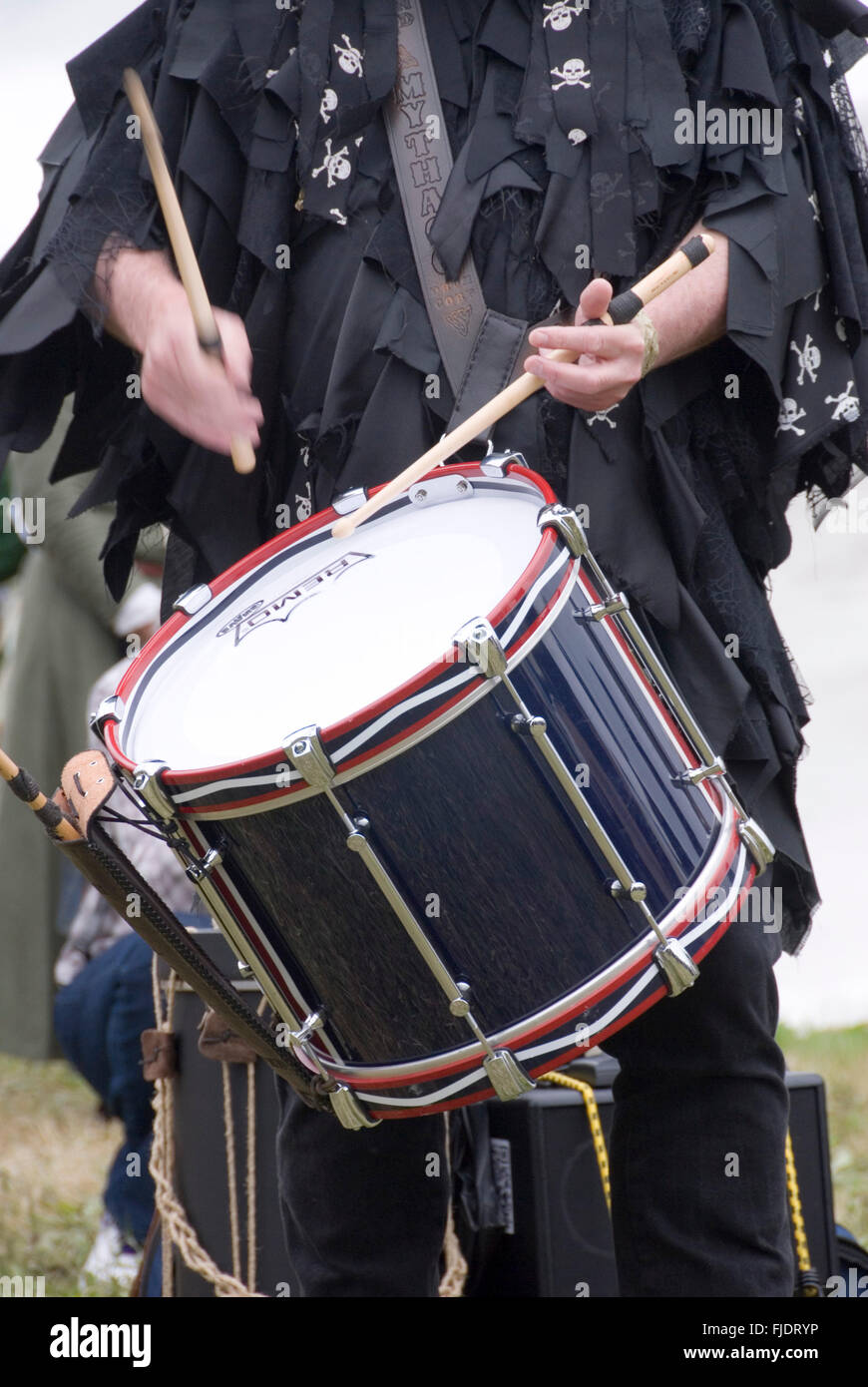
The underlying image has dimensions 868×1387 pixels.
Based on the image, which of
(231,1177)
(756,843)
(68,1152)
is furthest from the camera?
(68,1152)

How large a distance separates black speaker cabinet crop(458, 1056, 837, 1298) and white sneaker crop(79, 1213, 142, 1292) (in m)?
0.86

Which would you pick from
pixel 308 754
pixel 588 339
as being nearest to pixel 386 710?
pixel 308 754

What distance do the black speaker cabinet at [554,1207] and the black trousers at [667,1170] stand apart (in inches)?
19.2

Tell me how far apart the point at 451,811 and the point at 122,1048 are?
1.64 meters

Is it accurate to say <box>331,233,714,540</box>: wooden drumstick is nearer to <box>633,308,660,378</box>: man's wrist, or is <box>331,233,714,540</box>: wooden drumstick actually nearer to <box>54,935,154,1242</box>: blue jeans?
<box>633,308,660,378</box>: man's wrist

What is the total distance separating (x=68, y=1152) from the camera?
12.7ft

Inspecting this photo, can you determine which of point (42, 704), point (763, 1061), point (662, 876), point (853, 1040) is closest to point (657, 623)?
point (662, 876)

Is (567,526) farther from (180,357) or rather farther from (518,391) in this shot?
(180,357)

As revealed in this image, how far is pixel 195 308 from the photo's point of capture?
59.4 inches

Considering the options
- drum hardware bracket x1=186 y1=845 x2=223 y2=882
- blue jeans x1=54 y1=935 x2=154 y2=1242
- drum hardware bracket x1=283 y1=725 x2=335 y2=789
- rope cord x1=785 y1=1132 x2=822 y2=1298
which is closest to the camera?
drum hardware bracket x1=283 y1=725 x2=335 y2=789

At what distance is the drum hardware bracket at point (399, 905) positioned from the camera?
1.34 m

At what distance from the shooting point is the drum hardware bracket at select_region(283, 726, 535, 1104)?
134cm

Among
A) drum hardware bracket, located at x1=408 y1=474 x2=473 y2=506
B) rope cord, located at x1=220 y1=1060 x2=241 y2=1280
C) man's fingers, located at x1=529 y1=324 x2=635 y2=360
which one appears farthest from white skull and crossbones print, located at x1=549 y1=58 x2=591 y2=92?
rope cord, located at x1=220 y1=1060 x2=241 y2=1280

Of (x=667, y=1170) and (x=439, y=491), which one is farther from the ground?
(x=439, y=491)
